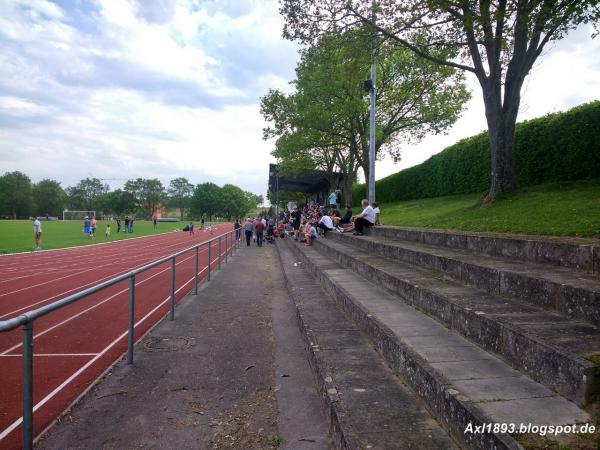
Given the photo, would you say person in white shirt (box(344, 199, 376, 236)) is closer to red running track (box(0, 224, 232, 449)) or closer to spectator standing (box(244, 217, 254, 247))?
red running track (box(0, 224, 232, 449))

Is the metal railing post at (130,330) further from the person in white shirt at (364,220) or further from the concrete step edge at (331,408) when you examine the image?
the person in white shirt at (364,220)

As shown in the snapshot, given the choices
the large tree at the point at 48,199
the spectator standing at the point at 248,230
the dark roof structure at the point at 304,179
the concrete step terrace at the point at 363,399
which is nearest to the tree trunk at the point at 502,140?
the concrete step terrace at the point at 363,399

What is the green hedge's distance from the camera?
11.9 meters

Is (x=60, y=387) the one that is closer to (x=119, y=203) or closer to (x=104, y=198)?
(x=119, y=203)

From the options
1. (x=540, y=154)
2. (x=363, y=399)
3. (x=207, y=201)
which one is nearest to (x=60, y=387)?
(x=363, y=399)

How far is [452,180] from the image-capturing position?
21375mm

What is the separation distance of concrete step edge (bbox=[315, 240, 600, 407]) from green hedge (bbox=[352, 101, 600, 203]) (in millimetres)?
10539

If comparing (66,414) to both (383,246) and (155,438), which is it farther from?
(383,246)

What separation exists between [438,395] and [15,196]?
136 meters

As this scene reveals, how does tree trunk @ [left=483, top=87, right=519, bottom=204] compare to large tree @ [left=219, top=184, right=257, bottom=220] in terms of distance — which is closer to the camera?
tree trunk @ [left=483, top=87, right=519, bottom=204]

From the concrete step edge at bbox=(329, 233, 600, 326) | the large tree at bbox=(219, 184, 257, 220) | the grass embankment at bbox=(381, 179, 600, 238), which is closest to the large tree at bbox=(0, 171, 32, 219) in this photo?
the large tree at bbox=(219, 184, 257, 220)

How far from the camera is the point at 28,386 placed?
8.63 feet

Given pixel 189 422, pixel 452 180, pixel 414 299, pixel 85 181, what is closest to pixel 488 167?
pixel 452 180

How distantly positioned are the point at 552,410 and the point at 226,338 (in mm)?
4151
